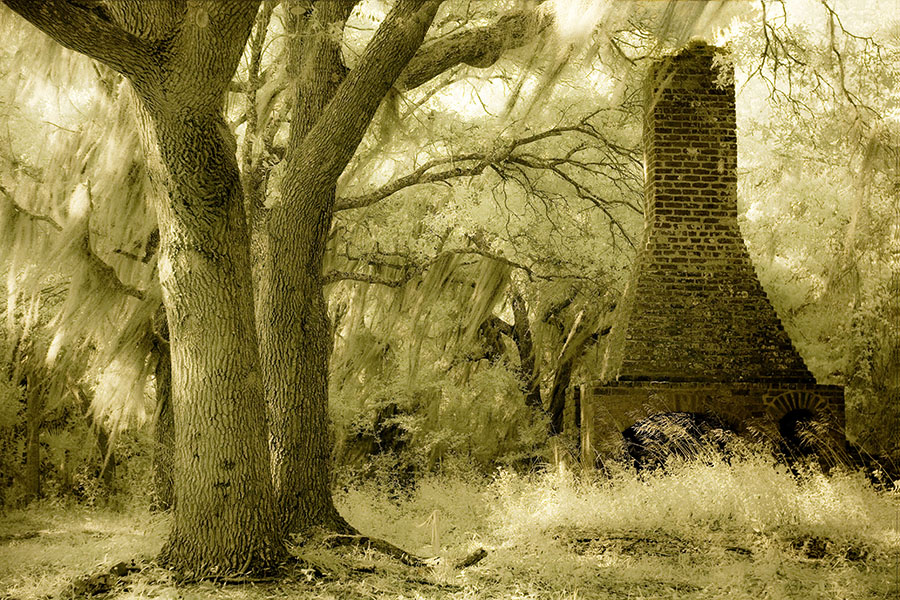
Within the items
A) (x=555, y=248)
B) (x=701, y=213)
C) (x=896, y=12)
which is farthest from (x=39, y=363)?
(x=896, y=12)

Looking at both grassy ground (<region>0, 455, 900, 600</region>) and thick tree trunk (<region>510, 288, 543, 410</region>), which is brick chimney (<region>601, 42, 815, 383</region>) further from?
thick tree trunk (<region>510, 288, 543, 410</region>)

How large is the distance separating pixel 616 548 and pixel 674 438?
67.3 inches

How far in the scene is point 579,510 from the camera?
6.48m

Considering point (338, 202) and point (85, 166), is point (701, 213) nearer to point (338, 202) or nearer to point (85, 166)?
point (338, 202)

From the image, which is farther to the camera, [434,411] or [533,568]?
[434,411]

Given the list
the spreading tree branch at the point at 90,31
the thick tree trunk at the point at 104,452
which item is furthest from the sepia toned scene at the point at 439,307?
the thick tree trunk at the point at 104,452

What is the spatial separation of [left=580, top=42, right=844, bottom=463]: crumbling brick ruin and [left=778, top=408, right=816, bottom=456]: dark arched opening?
21 mm

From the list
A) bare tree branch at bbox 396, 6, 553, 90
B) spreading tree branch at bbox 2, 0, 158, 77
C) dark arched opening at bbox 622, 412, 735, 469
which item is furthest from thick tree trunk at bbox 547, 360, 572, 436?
spreading tree branch at bbox 2, 0, 158, 77

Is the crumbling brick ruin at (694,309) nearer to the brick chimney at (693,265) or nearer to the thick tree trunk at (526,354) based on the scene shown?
the brick chimney at (693,265)

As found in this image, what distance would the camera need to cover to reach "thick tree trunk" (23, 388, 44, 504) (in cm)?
1114

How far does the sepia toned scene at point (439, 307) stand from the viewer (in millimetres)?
5188

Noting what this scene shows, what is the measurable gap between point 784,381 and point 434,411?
221 inches

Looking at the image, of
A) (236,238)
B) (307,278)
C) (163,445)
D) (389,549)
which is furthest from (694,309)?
(163,445)

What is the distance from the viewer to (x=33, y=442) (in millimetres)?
11484
